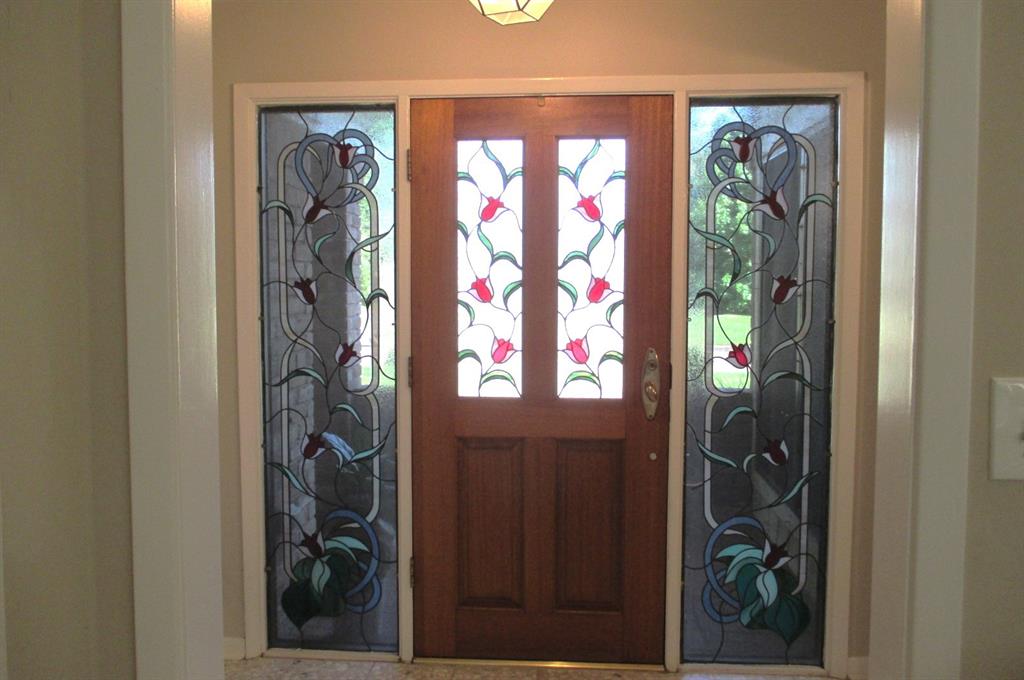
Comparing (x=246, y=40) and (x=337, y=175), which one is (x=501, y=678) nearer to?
(x=337, y=175)

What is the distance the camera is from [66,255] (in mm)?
883

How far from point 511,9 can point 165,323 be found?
1.38 m

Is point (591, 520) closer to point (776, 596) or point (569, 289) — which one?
point (776, 596)

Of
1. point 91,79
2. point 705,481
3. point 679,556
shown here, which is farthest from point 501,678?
point 91,79

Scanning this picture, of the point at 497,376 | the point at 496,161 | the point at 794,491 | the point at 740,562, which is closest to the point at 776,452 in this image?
the point at 794,491

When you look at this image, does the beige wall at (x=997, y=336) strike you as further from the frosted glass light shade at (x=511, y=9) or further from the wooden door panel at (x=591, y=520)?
the wooden door panel at (x=591, y=520)

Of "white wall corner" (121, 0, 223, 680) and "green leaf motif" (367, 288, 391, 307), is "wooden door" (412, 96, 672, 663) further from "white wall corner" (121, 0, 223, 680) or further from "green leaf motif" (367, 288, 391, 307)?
"white wall corner" (121, 0, 223, 680)

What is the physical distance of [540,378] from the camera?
7.98ft

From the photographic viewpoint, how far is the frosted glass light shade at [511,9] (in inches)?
70.9

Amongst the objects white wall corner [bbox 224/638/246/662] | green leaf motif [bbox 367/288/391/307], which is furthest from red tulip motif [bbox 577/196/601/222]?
white wall corner [bbox 224/638/246/662]

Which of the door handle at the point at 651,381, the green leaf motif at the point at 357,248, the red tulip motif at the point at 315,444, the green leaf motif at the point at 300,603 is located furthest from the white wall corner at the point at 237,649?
the door handle at the point at 651,381

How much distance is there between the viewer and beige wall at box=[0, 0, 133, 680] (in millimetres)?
870

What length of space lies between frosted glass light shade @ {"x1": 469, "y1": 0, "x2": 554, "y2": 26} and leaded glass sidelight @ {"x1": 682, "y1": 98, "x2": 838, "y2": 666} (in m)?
0.78

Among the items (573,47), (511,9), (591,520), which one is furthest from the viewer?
(591,520)
